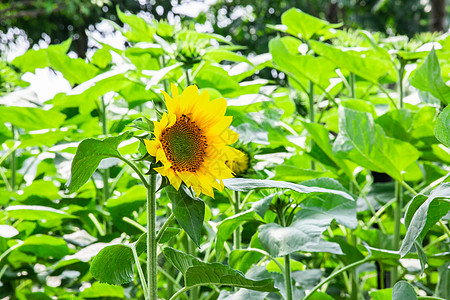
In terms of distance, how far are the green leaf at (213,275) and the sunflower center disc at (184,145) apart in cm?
9

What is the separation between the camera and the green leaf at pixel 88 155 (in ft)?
1.36

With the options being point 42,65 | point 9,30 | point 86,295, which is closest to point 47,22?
point 9,30

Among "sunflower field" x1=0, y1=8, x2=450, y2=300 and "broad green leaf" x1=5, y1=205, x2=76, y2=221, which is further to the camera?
"broad green leaf" x1=5, y1=205, x2=76, y2=221

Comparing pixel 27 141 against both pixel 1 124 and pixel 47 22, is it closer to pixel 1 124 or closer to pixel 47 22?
pixel 1 124

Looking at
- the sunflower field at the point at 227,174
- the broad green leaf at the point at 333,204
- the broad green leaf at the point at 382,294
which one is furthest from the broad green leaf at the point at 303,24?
the broad green leaf at the point at 382,294

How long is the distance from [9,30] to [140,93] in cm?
742

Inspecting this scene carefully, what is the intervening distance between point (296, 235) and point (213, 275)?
92 mm

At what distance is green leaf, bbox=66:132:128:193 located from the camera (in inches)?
16.3

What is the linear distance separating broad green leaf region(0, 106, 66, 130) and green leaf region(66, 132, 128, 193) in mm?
397

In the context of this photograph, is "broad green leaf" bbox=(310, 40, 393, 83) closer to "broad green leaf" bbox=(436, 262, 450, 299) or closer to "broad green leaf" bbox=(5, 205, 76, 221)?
"broad green leaf" bbox=(436, 262, 450, 299)

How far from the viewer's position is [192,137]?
45 cm

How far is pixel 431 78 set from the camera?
0.63 m

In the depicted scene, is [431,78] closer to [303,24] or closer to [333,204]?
[333,204]

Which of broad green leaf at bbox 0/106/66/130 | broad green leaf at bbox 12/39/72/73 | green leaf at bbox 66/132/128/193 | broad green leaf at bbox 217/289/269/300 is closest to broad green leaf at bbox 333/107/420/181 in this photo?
broad green leaf at bbox 217/289/269/300
